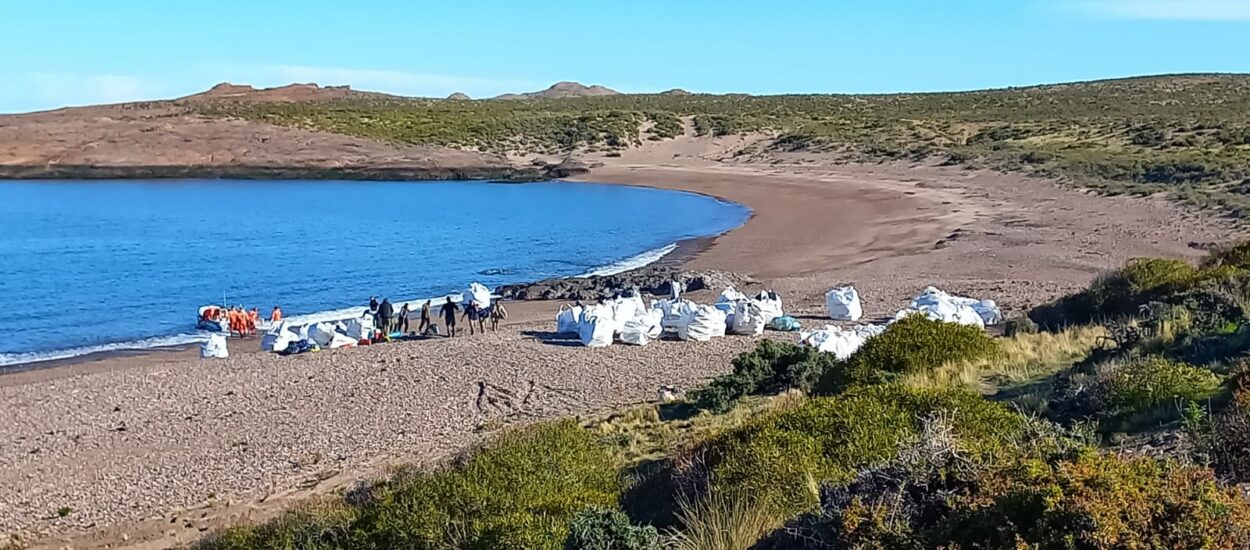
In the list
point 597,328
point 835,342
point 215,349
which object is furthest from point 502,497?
point 215,349

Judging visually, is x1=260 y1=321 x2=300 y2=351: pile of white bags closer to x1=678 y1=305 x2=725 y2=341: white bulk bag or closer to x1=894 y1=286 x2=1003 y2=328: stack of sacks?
x1=678 y1=305 x2=725 y2=341: white bulk bag

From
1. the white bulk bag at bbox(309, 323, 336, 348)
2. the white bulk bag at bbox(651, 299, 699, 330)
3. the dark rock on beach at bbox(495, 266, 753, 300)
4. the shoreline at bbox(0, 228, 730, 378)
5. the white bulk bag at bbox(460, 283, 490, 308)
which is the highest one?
the white bulk bag at bbox(651, 299, 699, 330)

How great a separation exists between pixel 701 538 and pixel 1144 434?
3.00 meters

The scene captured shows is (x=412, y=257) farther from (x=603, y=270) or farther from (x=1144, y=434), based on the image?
(x=1144, y=434)

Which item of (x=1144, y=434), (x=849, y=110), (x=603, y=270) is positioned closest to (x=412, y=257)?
(x=603, y=270)

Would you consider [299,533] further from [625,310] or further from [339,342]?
[339,342]

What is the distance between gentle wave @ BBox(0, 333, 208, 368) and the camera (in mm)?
23047

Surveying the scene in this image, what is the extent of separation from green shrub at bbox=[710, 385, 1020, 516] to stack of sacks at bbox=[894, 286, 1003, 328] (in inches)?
392

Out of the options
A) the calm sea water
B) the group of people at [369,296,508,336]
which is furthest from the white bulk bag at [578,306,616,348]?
the calm sea water

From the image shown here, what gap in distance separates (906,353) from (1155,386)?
5019 mm

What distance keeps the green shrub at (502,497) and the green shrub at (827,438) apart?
39.3 inches

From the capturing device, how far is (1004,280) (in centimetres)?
2586

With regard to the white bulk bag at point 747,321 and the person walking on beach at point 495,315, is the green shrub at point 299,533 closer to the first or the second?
the white bulk bag at point 747,321

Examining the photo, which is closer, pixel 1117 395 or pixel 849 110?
pixel 1117 395
